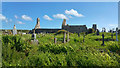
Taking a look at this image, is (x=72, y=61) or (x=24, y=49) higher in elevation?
(x=24, y=49)

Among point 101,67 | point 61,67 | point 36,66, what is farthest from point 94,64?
point 36,66

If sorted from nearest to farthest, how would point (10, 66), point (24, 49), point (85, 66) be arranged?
point (10, 66) → point (85, 66) → point (24, 49)

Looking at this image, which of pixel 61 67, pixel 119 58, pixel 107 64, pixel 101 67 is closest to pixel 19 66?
pixel 61 67

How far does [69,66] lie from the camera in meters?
5.14

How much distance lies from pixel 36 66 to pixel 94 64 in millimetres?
3113

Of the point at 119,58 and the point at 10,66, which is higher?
the point at 10,66

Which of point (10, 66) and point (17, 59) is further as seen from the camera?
point (17, 59)

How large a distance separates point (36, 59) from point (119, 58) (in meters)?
5.45

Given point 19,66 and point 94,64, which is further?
point 94,64

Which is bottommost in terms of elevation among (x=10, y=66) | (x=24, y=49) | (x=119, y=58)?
(x=119, y=58)

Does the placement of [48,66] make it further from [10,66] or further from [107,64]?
[107,64]

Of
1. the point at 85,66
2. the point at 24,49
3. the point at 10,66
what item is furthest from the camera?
the point at 24,49

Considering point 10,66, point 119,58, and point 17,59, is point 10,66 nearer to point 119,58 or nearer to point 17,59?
point 17,59

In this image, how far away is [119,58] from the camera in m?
6.44
